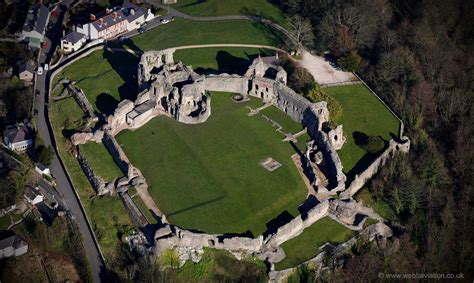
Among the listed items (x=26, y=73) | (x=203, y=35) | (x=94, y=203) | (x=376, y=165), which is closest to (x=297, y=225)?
(x=376, y=165)

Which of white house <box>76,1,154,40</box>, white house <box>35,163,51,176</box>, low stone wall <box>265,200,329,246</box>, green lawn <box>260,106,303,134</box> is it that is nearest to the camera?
low stone wall <box>265,200,329,246</box>

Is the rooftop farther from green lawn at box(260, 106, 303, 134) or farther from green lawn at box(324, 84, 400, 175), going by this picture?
green lawn at box(324, 84, 400, 175)

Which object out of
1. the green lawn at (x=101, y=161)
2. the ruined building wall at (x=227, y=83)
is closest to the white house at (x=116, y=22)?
the ruined building wall at (x=227, y=83)

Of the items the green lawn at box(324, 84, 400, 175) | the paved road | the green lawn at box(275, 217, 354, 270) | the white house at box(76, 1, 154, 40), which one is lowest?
the paved road

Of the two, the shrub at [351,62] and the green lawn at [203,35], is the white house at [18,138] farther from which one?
the shrub at [351,62]

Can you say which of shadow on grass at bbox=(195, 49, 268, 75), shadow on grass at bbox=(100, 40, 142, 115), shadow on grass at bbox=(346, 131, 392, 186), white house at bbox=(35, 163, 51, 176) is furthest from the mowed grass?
white house at bbox=(35, 163, 51, 176)

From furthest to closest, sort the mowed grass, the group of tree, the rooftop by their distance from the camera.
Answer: the rooftop, the group of tree, the mowed grass

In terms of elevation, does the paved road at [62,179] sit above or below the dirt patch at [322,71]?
below
